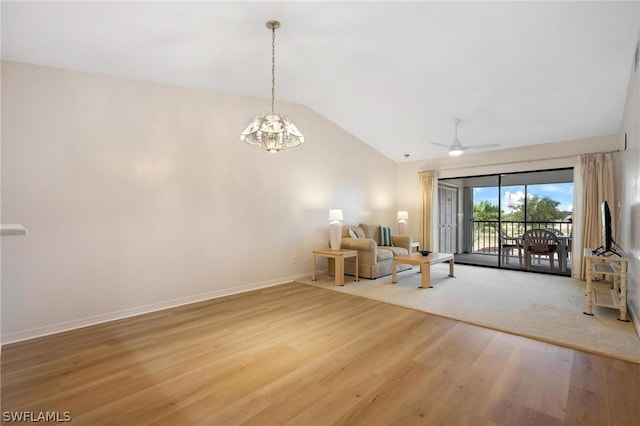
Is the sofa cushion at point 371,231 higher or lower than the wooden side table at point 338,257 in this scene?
higher

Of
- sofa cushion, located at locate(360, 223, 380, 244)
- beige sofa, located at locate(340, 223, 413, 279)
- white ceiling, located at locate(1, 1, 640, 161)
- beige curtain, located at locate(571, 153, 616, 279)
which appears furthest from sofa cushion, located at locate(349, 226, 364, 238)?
beige curtain, located at locate(571, 153, 616, 279)

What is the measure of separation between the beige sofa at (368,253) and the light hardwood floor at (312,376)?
2069 mm

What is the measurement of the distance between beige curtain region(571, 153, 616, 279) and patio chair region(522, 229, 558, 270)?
45 cm

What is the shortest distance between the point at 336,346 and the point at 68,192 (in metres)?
3.22

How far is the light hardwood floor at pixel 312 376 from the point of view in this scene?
72.8 inches

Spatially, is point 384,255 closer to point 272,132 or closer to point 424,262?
point 424,262

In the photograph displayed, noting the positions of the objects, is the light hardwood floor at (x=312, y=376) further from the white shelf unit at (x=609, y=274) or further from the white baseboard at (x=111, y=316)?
the white shelf unit at (x=609, y=274)

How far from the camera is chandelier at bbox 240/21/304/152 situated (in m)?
3.18

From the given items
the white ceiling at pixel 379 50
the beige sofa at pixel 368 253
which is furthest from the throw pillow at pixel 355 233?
the white ceiling at pixel 379 50

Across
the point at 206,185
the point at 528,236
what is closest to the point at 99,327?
the point at 206,185

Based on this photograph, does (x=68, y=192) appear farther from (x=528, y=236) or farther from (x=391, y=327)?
(x=528, y=236)

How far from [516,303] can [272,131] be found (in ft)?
12.5

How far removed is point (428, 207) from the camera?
7410 mm

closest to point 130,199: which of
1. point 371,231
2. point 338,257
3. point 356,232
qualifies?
point 338,257
